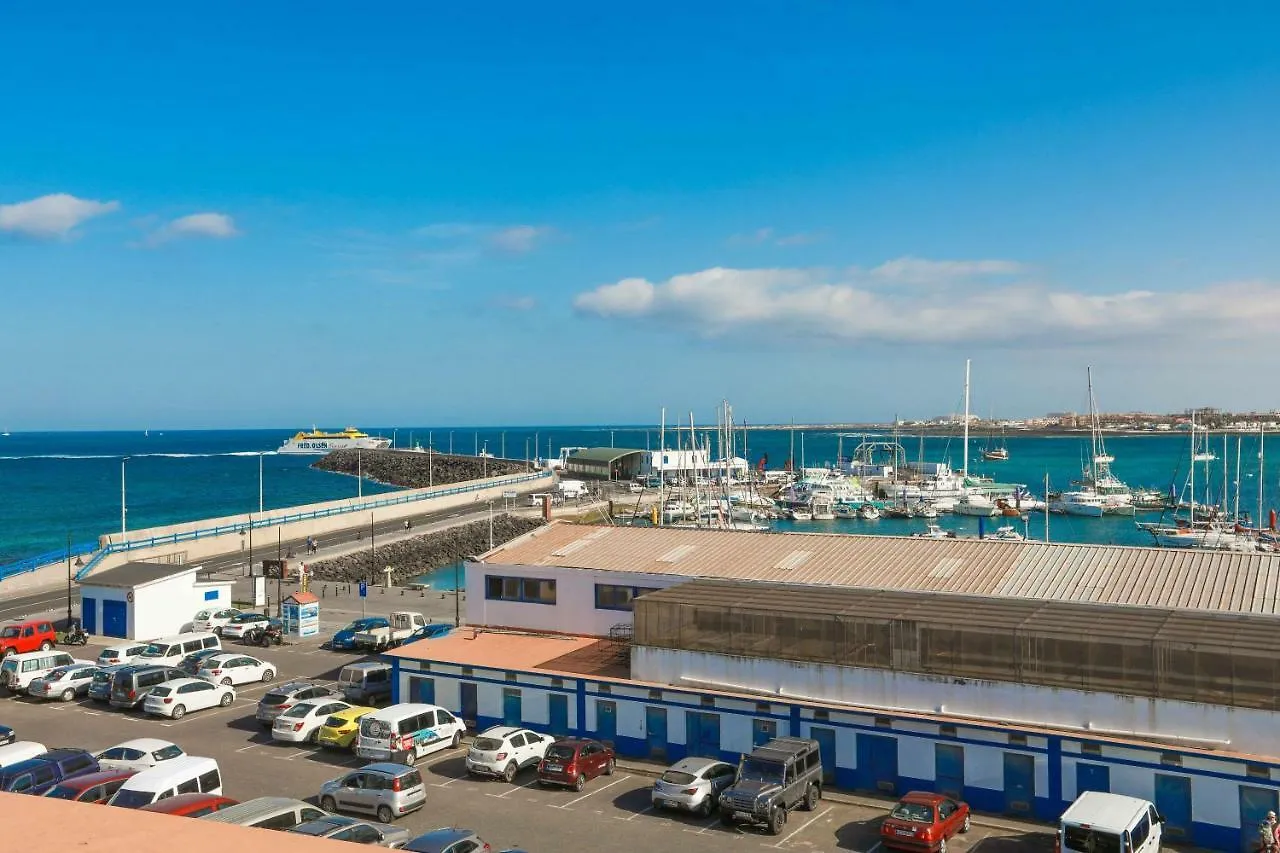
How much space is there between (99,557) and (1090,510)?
9997 centimetres

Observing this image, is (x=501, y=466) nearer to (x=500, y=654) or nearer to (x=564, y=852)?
(x=500, y=654)

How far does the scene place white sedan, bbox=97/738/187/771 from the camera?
23.1m

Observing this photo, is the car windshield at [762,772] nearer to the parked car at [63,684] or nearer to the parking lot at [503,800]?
the parking lot at [503,800]

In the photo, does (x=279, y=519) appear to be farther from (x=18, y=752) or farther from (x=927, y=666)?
(x=927, y=666)

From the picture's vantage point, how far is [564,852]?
20141 mm

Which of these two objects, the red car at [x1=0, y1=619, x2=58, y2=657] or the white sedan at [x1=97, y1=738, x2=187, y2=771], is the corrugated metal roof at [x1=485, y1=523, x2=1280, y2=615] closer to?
the white sedan at [x1=97, y1=738, x2=187, y2=771]

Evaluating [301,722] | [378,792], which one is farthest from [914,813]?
[301,722]

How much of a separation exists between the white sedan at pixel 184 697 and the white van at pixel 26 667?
5.30 m

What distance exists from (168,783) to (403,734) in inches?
259

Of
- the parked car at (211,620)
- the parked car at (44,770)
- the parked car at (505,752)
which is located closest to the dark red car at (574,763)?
the parked car at (505,752)

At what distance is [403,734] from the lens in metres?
25.7

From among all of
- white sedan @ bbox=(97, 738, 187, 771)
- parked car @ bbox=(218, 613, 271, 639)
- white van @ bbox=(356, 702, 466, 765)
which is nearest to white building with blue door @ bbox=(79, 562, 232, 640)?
parked car @ bbox=(218, 613, 271, 639)

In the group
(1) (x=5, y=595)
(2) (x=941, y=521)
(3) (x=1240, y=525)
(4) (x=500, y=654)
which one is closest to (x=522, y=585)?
(4) (x=500, y=654)

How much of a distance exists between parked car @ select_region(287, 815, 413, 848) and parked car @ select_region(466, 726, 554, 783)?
19.9 feet
